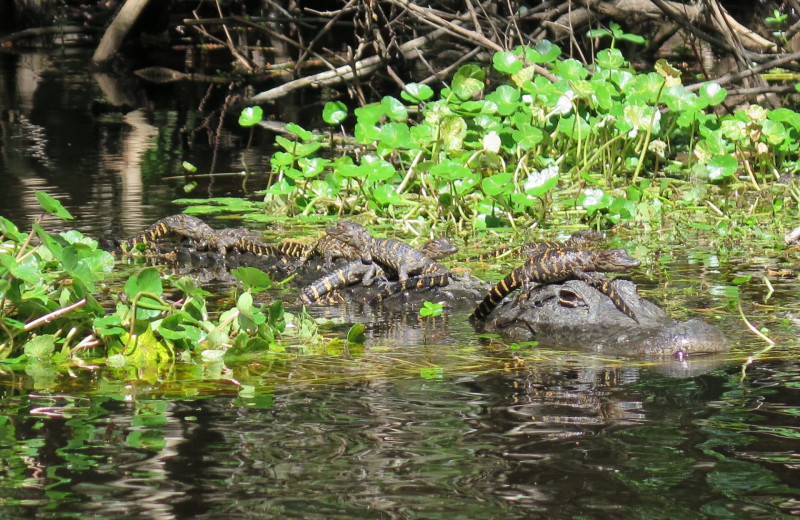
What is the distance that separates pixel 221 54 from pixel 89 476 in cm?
2120

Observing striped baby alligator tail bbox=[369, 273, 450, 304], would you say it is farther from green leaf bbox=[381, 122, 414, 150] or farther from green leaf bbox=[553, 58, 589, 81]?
green leaf bbox=[553, 58, 589, 81]

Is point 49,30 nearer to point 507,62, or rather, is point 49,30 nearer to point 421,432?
point 507,62

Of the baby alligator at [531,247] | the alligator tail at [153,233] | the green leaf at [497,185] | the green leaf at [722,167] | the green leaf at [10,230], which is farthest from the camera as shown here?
the green leaf at [722,167]

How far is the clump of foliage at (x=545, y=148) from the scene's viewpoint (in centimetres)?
786

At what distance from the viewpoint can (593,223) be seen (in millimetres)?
7656

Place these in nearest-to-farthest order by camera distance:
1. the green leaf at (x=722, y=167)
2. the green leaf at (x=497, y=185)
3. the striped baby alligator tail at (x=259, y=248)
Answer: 1. the striped baby alligator tail at (x=259, y=248)
2. the green leaf at (x=497, y=185)
3. the green leaf at (x=722, y=167)

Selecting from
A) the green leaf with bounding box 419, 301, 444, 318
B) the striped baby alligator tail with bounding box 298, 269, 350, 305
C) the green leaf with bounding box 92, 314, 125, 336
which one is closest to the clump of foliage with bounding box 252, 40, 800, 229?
the striped baby alligator tail with bounding box 298, 269, 350, 305

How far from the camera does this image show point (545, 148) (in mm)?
8797

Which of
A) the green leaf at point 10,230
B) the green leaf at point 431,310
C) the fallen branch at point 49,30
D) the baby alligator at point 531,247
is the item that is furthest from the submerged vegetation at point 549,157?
the fallen branch at point 49,30

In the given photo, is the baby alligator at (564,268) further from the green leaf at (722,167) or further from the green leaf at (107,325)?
the green leaf at (722,167)

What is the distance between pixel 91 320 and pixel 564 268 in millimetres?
2054

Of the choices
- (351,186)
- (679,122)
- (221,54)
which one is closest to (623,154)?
(679,122)

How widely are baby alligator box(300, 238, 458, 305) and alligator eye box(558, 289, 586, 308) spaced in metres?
1.44

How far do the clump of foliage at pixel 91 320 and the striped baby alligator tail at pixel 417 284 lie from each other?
4.86 feet
